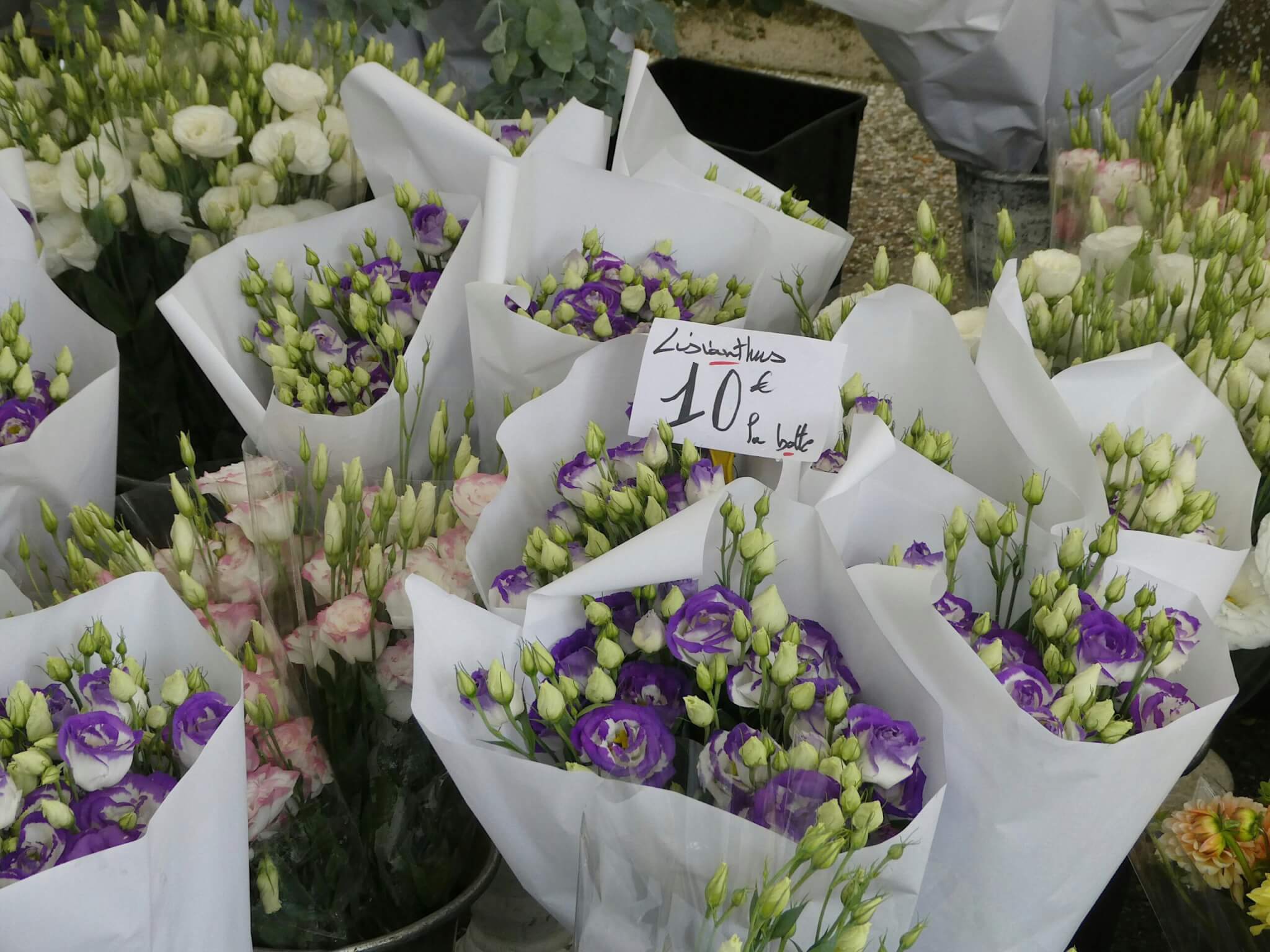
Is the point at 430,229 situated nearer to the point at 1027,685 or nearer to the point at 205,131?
the point at 205,131

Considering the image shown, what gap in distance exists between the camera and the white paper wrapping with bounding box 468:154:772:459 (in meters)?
0.82

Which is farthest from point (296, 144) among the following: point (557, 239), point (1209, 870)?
point (1209, 870)

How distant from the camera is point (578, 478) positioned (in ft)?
2.25

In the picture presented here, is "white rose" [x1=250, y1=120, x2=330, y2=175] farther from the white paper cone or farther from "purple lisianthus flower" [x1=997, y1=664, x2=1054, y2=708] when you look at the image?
"purple lisianthus flower" [x1=997, y1=664, x2=1054, y2=708]

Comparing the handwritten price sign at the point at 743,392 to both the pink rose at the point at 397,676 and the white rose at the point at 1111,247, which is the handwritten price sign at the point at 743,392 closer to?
the pink rose at the point at 397,676

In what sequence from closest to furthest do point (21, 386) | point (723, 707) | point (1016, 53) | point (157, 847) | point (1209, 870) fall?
point (157, 847) → point (723, 707) → point (1209, 870) → point (21, 386) → point (1016, 53)

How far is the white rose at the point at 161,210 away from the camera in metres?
1.10

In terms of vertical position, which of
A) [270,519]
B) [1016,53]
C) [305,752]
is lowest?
[305,752]

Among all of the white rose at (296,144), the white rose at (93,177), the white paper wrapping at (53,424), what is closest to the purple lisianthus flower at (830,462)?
the white paper wrapping at (53,424)

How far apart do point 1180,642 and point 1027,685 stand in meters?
0.09

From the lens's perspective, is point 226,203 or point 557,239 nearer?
point 557,239

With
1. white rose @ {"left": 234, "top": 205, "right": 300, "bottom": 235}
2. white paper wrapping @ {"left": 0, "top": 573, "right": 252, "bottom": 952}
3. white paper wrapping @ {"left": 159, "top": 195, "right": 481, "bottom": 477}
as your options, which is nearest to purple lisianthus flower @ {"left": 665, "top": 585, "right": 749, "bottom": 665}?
white paper wrapping @ {"left": 0, "top": 573, "right": 252, "bottom": 952}

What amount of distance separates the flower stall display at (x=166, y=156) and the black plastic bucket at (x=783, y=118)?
800 millimetres

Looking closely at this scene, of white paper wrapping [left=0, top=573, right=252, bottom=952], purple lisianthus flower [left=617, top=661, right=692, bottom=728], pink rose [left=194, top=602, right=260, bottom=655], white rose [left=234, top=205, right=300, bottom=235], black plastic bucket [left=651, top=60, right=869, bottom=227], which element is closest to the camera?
white paper wrapping [left=0, top=573, right=252, bottom=952]
